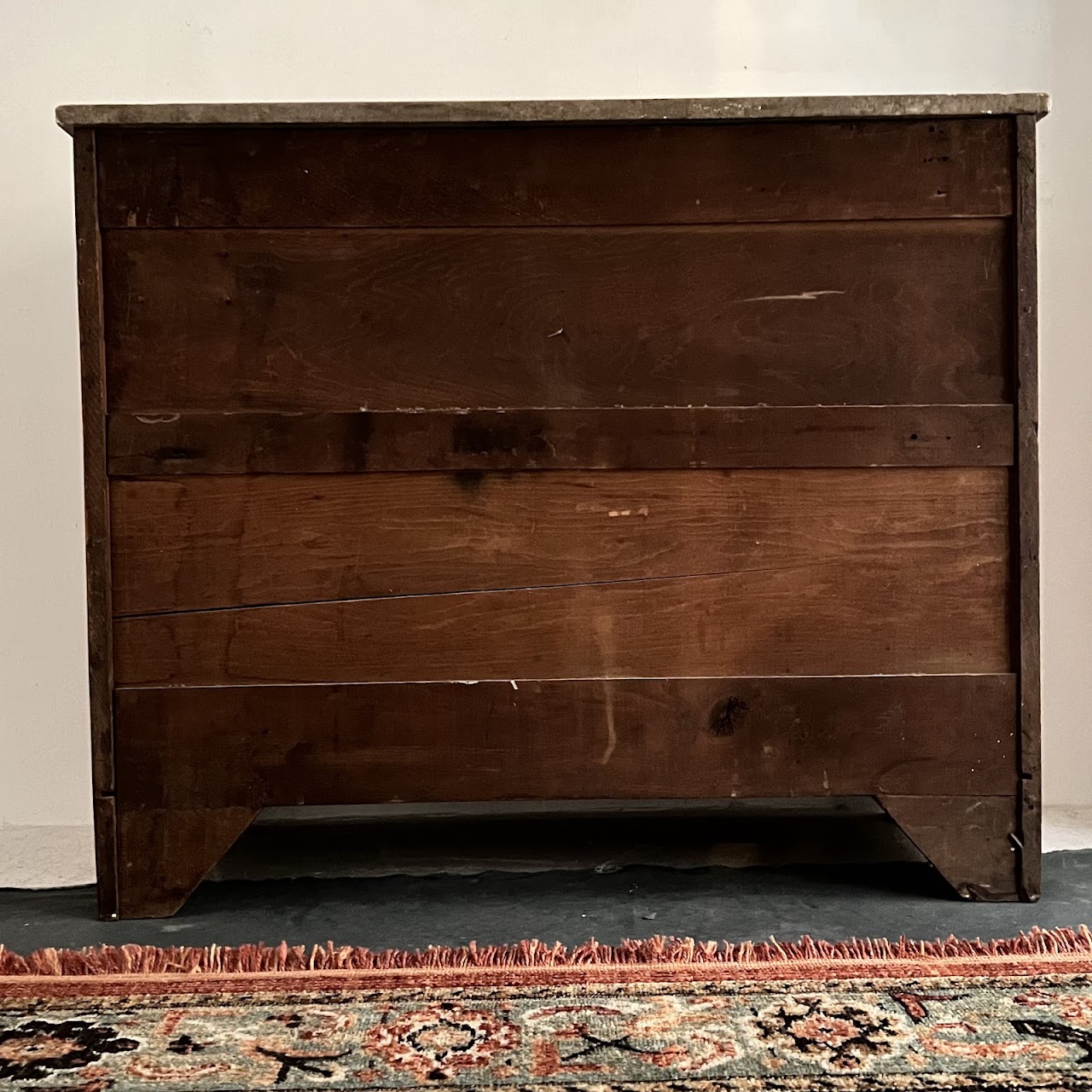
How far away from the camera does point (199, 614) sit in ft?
4.99

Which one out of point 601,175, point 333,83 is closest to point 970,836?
point 601,175

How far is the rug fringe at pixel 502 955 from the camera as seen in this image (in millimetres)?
1344

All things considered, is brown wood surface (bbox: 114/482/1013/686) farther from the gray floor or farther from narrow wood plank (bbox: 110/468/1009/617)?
the gray floor

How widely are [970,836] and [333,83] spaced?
1.58 metres

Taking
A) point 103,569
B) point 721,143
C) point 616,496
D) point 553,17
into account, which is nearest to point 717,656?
point 616,496

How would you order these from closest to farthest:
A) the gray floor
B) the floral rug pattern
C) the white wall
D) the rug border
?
the floral rug pattern → the rug border → the gray floor → the white wall

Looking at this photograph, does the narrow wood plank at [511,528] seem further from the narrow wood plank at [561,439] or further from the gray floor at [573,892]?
the gray floor at [573,892]

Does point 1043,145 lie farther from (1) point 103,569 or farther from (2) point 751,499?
(1) point 103,569

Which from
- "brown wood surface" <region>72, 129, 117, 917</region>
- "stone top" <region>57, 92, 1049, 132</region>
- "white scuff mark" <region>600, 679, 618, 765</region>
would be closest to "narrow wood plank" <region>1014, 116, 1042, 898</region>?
"stone top" <region>57, 92, 1049, 132</region>

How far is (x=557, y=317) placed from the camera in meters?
1.52

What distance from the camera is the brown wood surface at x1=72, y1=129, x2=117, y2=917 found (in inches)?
58.7

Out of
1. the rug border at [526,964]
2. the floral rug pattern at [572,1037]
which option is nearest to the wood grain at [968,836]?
the rug border at [526,964]

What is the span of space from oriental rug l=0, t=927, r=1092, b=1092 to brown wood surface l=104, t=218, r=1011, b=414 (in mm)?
685

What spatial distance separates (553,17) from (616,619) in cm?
114
